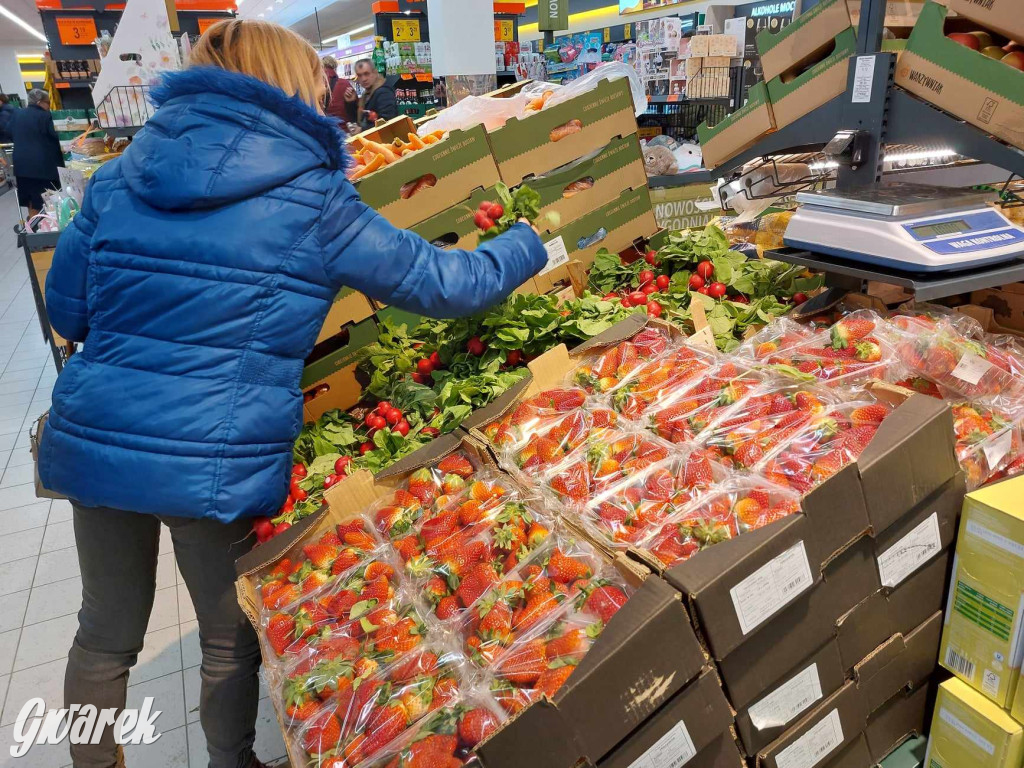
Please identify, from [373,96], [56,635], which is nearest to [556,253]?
[56,635]


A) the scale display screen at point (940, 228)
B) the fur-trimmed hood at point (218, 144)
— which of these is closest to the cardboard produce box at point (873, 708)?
the scale display screen at point (940, 228)

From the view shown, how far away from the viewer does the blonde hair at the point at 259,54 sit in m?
1.48

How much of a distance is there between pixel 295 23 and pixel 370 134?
726 inches

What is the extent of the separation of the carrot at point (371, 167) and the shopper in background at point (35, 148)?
22.4 feet

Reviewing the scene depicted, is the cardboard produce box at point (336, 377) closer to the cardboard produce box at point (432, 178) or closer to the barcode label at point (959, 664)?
the cardboard produce box at point (432, 178)

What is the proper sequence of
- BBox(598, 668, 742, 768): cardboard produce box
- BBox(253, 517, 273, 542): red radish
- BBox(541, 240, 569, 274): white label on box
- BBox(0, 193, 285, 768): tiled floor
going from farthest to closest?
BBox(541, 240, 569, 274): white label on box → BBox(0, 193, 285, 768): tiled floor → BBox(253, 517, 273, 542): red radish → BBox(598, 668, 742, 768): cardboard produce box

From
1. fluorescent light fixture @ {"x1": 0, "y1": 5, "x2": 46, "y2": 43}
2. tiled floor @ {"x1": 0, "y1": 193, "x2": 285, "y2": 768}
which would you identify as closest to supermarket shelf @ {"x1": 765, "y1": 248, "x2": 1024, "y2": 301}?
tiled floor @ {"x1": 0, "y1": 193, "x2": 285, "y2": 768}

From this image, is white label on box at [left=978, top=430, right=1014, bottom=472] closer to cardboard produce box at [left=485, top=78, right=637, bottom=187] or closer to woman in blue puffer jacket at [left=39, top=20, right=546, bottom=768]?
woman in blue puffer jacket at [left=39, top=20, right=546, bottom=768]

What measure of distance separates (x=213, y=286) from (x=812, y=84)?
1644mm

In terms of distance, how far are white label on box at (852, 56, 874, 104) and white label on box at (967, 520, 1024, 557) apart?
108cm

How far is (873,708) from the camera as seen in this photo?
1364 mm

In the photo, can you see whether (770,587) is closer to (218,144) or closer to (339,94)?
(218,144)

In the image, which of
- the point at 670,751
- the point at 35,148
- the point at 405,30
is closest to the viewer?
the point at 670,751

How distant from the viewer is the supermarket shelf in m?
1.50
